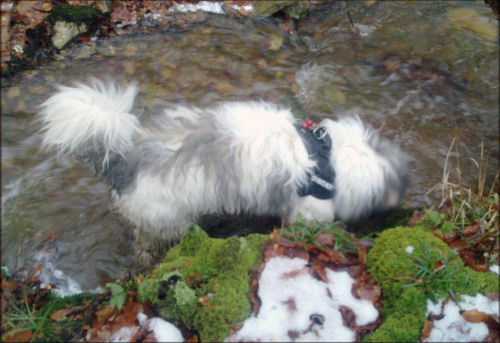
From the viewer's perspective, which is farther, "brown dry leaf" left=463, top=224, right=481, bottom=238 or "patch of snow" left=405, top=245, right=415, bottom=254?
"brown dry leaf" left=463, top=224, right=481, bottom=238

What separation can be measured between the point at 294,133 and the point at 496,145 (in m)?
3.06

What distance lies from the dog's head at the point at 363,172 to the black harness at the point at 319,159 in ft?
0.28

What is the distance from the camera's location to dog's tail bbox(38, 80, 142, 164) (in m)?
2.32

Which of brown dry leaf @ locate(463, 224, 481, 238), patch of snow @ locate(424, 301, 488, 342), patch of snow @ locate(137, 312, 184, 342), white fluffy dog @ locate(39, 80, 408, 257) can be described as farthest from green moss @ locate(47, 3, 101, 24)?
patch of snow @ locate(424, 301, 488, 342)

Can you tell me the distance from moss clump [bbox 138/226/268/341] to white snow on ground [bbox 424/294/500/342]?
110 centimetres

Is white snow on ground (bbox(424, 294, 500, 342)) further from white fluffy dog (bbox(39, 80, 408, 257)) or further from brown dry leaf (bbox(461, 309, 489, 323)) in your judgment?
white fluffy dog (bbox(39, 80, 408, 257))

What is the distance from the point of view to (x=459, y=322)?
6.33ft

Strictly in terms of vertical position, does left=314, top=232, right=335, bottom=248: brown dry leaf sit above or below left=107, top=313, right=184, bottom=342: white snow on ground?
above

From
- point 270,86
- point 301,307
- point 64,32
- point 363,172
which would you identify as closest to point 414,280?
point 301,307

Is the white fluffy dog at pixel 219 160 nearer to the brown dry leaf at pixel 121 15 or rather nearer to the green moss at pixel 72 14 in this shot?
the green moss at pixel 72 14

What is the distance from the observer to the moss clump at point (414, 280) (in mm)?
1923

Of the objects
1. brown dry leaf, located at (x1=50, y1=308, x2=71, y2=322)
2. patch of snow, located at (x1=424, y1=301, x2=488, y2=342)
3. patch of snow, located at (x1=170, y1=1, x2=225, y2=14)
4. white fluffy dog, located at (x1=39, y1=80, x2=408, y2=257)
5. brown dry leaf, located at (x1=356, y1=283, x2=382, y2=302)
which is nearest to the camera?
patch of snow, located at (x1=424, y1=301, x2=488, y2=342)

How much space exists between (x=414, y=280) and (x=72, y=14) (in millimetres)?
5493

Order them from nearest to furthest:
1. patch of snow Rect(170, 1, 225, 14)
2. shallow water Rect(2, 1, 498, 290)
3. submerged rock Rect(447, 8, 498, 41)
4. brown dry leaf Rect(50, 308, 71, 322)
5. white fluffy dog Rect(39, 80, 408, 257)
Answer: brown dry leaf Rect(50, 308, 71, 322)
white fluffy dog Rect(39, 80, 408, 257)
shallow water Rect(2, 1, 498, 290)
submerged rock Rect(447, 8, 498, 41)
patch of snow Rect(170, 1, 225, 14)
